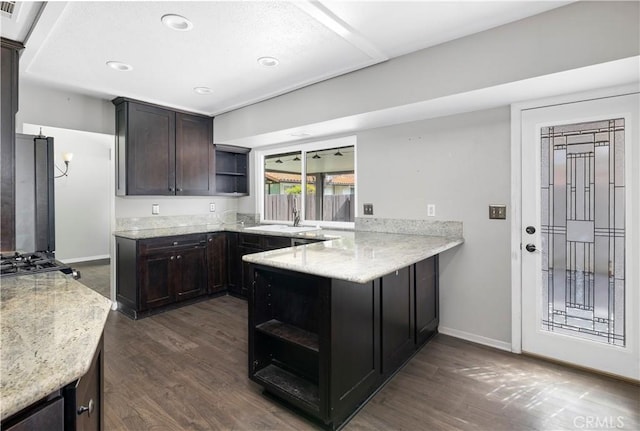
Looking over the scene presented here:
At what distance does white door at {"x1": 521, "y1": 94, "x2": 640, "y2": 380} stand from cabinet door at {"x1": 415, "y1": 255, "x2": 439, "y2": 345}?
71 cm

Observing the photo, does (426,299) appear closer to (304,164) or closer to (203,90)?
(304,164)

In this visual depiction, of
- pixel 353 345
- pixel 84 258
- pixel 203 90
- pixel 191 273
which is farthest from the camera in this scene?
pixel 84 258

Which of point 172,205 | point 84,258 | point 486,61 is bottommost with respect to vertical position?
point 84,258

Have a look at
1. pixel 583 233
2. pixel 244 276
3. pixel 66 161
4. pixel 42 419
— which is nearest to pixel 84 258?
pixel 66 161

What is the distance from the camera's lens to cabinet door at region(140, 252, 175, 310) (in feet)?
11.5

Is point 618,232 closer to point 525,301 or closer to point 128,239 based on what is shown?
point 525,301

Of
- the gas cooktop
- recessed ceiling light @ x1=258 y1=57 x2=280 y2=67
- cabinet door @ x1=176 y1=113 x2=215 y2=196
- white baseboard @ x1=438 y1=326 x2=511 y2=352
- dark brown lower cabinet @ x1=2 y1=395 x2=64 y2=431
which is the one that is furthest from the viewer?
cabinet door @ x1=176 y1=113 x2=215 y2=196

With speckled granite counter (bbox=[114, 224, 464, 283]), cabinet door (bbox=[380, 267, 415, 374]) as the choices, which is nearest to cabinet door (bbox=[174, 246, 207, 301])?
speckled granite counter (bbox=[114, 224, 464, 283])

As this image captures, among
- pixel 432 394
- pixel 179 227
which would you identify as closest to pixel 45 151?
pixel 179 227

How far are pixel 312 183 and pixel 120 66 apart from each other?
2454 mm

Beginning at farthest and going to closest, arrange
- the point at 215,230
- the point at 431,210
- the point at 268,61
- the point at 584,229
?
the point at 215,230, the point at 431,210, the point at 268,61, the point at 584,229

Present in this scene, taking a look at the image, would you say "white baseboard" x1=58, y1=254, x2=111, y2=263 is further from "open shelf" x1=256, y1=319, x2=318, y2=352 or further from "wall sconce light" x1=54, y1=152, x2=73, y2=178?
"open shelf" x1=256, y1=319, x2=318, y2=352

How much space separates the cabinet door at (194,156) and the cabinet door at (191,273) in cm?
82

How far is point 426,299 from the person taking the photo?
283 cm
